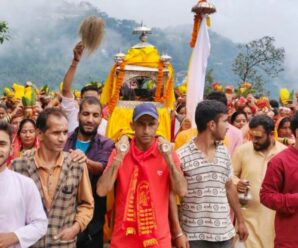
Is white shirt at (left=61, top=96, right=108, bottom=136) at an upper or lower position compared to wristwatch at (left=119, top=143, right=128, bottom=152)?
upper

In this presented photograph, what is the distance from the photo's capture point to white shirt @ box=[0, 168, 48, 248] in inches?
137

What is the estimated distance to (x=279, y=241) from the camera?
4.39 meters

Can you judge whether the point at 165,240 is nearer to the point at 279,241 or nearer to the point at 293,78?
the point at 279,241

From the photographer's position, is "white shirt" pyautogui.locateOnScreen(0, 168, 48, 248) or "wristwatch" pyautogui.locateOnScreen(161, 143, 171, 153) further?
"wristwatch" pyautogui.locateOnScreen(161, 143, 171, 153)

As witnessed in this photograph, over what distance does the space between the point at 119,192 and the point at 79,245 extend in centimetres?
54

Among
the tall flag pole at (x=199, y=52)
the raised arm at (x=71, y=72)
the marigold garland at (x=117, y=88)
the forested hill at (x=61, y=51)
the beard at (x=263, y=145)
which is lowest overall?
the beard at (x=263, y=145)

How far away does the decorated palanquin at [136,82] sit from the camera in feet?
21.7

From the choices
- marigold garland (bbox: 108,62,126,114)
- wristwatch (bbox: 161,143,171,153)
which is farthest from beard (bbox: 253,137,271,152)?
marigold garland (bbox: 108,62,126,114)

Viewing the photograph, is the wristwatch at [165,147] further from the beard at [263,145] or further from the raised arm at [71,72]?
the beard at [263,145]

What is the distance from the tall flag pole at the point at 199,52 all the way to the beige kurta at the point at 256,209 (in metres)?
1.96

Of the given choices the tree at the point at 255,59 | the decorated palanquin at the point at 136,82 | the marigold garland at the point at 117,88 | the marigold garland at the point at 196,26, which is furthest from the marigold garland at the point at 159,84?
the tree at the point at 255,59

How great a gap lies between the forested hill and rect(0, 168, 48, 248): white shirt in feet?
356

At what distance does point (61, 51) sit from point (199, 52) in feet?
438

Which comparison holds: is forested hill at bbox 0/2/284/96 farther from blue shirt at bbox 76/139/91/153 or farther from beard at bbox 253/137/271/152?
blue shirt at bbox 76/139/91/153
